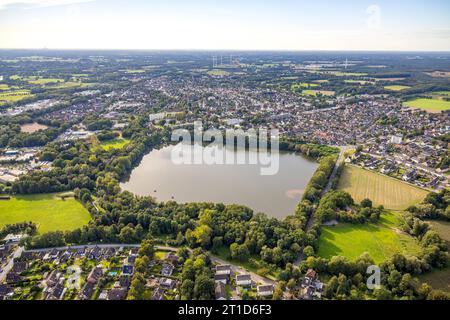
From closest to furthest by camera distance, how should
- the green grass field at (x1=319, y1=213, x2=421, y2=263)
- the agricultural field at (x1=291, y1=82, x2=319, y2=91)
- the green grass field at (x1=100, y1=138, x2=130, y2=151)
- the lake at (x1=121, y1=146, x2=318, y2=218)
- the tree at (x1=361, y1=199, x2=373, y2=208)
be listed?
1. the green grass field at (x1=319, y1=213, x2=421, y2=263)
2. the tree at (x1=361, y1=199, x2=373, y2=208)
3. the lake at (x1=121, y1=146, x2=318, y2=218)
4. the green grass field at (x1=100, y1=138, x2=130, y2=151)
5. the agricultural field at (x1=291, y1=82, x2=319, y2=91)

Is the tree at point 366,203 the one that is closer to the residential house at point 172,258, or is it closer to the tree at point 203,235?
the tree at point 203,235

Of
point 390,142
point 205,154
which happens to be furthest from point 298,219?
point 390,142

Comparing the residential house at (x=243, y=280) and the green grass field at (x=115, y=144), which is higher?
the green grass field at (x=115, y=144)

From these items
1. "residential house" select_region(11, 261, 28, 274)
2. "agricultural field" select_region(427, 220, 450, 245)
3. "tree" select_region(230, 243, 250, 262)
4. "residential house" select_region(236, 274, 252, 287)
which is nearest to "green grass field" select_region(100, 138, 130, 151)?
"residential house" select_region(11, 261, 28, 274)

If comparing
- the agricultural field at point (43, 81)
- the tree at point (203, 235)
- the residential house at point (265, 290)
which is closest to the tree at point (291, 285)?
the residential house at point (265, 290)

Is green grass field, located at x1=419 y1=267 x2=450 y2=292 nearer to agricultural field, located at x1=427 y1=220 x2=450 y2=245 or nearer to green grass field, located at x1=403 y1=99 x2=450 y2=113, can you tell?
agricultural field, located at x1=427 y1=220 x2=450 y2=245
